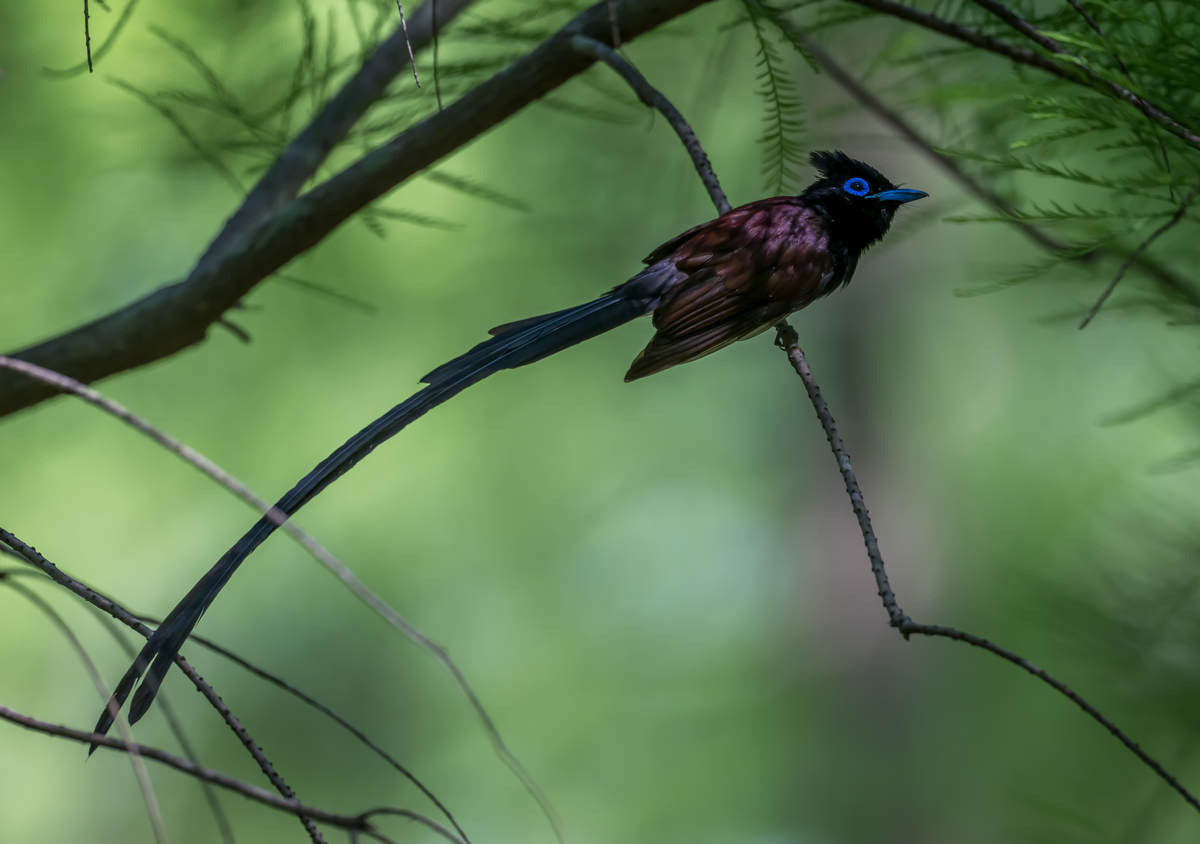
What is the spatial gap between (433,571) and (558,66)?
5361 mm

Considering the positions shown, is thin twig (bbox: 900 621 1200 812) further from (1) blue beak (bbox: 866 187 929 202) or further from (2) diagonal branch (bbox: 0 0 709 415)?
(1) blue beak (bbox: 866 187 929 202)

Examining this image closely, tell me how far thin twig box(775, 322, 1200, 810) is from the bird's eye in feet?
2.49

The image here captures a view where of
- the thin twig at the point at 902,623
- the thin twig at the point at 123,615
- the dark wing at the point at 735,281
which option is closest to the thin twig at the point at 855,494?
the thin twig at the point at 902,623

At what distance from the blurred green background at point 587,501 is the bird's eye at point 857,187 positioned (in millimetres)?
2440

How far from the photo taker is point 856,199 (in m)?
2.57

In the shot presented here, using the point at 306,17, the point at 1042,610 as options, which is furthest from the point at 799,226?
Result: the point at 1042,610

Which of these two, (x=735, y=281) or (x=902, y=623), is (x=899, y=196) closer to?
(x=735, y=281)

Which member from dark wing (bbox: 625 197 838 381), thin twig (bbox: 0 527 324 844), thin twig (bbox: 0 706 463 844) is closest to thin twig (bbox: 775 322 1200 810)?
dark wing (bbox: 625 197 838 381)

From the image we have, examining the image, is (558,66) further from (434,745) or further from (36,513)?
(434,745)

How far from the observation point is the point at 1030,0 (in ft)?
7.20

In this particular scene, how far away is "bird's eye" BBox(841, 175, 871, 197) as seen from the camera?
2574mm

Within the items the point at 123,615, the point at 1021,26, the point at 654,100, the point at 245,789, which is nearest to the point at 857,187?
the point at 654,100

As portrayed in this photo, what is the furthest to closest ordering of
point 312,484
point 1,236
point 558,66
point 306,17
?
1. point 1,236
2. point 306,17
3. point 558,66
4. point 312,484

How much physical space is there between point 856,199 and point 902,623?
1.61 m
